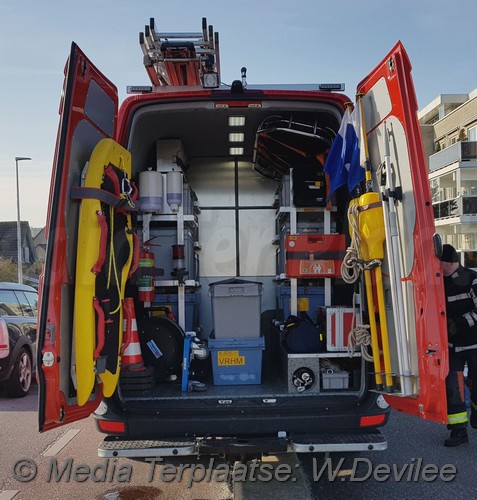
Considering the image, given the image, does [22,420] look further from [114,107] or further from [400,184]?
[400,184]

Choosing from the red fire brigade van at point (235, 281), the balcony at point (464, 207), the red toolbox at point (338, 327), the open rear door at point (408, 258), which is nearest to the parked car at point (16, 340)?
the red fire brigade van at point (235, 281)

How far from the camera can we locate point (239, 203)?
21.0ft

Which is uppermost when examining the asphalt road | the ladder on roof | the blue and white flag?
the ladder on roof

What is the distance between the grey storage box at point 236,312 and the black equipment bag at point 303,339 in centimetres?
25

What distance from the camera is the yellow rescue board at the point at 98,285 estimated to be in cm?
329

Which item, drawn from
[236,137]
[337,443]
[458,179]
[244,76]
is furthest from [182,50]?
[458,179]

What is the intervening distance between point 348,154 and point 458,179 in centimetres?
2696

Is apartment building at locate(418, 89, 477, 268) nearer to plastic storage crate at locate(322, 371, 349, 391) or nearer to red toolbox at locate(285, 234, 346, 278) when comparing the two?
red toolbox at locate(285, 234, 346, 278)

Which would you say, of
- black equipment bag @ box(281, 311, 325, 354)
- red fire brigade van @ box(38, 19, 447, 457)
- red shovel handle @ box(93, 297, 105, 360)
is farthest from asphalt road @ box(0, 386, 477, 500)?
red shovel handle @ box(93, 297, 105, 360)

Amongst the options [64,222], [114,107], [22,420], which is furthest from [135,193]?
[22,420]

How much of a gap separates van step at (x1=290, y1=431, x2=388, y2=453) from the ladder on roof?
2.78 m

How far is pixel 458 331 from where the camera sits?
5035mm

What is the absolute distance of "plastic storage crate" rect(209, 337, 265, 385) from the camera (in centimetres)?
422

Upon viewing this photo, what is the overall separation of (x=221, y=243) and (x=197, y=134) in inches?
53.4
